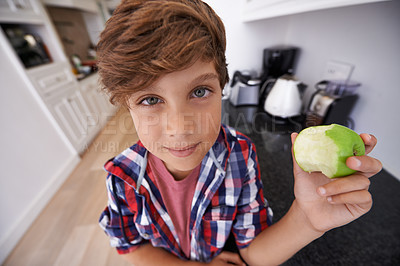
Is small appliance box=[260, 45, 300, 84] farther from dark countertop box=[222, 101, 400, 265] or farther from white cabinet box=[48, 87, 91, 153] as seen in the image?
white cabinet box=[48, 87, 91, 153]

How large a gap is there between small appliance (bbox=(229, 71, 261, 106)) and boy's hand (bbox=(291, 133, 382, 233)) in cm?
33

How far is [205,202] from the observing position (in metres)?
0.43

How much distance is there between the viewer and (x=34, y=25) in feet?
4.93

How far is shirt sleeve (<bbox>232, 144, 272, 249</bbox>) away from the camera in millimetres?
437

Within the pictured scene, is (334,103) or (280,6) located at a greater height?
(280,6)

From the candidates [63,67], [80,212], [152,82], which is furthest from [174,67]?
[63,67]

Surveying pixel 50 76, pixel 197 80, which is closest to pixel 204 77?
pixel 197 80

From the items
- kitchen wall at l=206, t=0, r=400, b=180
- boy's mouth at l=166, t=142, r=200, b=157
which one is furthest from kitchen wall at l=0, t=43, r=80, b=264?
kitchen wall at l=206, t=0, r=400, b=180

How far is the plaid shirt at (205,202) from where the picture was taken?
42 centimetres

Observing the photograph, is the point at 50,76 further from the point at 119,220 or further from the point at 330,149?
the point at 330,149

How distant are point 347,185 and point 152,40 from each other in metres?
0.37

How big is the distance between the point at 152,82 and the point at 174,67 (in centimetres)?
5

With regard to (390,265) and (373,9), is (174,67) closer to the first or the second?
(373,9)

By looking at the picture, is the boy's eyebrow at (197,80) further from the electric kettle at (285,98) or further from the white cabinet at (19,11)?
the white cabinet at (19,11)
